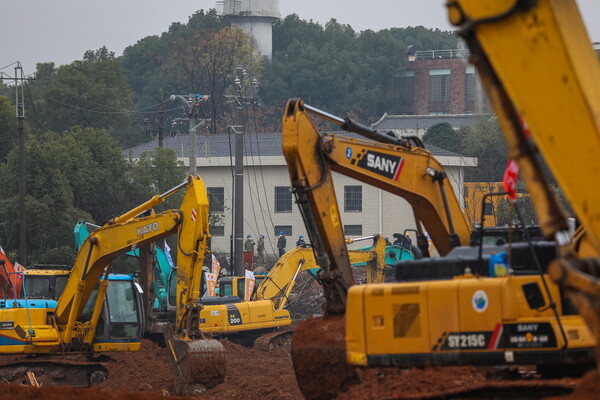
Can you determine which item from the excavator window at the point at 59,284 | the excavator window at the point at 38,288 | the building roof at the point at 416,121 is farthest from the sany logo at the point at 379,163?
the building roof at the point at 416,121

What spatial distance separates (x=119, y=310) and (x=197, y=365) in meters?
4.97

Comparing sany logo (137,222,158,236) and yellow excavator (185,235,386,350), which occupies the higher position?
sany logo (137,222,158,236)

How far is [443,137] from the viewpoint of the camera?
258ft

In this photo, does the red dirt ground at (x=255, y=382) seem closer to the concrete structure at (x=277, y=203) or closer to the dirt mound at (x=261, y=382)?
the dirt mound at (x=261, y=382)

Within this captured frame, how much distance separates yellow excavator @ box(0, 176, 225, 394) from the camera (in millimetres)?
19891

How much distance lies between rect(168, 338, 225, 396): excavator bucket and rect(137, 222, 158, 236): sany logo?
2458mm

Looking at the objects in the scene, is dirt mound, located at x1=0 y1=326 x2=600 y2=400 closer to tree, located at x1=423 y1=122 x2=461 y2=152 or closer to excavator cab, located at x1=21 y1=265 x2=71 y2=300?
excavator cab, located at x1=21 y1=265 x2=71 y2=300

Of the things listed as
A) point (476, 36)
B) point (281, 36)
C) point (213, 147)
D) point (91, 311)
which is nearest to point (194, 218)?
point (91, 311)

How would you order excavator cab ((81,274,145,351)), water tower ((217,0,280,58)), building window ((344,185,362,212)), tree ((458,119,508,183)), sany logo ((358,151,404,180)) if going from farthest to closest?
water tower ((217,0,280,58))
building window ((344,185,362,212))
tree ((458,119,508,183))
excavator cab ((81,274,145,351))
sany logo ((358,151,404,180))

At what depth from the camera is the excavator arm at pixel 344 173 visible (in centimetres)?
1556

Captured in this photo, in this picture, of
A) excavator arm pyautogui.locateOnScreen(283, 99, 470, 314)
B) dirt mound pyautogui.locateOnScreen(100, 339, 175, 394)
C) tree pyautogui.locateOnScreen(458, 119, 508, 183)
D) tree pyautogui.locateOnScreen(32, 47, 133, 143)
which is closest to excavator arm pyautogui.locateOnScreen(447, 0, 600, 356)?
excavator arm pyautogui.locateOnScreen(283, 99, 470, 314)

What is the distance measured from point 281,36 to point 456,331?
114 meters

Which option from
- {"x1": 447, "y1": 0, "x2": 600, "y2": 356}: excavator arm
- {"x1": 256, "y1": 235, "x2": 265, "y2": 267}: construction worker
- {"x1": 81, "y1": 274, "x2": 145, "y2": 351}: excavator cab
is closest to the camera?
{"x1": 447, "y1": 0, "x2": 600, "y2": 356}: excavator arm

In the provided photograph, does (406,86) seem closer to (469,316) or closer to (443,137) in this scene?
(443,137)
